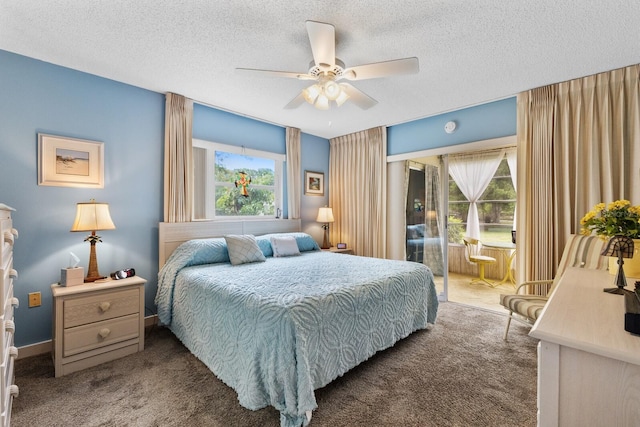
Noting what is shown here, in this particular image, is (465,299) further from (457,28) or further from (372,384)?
(457,28)

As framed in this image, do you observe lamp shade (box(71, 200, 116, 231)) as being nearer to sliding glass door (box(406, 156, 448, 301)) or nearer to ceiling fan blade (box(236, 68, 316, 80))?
ceiling fan blade (box(236, 68, 316, 80))

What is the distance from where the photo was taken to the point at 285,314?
1.61 meters

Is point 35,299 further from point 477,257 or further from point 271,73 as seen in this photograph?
point 477,257

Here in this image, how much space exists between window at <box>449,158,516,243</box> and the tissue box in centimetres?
593

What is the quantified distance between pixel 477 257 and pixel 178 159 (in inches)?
192

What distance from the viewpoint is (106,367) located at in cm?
222

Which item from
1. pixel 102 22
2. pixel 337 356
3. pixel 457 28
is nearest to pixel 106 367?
pixel 337 356

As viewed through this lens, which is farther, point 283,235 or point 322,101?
point 283,235

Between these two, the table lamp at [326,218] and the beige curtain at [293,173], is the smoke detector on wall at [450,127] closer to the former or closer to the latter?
the table lamp at [326,218]

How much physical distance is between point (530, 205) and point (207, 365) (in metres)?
3.55

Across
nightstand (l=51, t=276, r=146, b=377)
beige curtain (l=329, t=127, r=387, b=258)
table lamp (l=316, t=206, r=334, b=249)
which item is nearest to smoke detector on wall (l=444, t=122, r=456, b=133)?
beige curtain (l=329, t=127, r=387, b=258)

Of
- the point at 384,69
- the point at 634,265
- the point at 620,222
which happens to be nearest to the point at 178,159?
the point at 384,69

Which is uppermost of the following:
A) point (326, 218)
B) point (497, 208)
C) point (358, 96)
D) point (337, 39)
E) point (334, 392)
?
point (337, 39)

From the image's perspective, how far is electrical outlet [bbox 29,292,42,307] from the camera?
243cm
